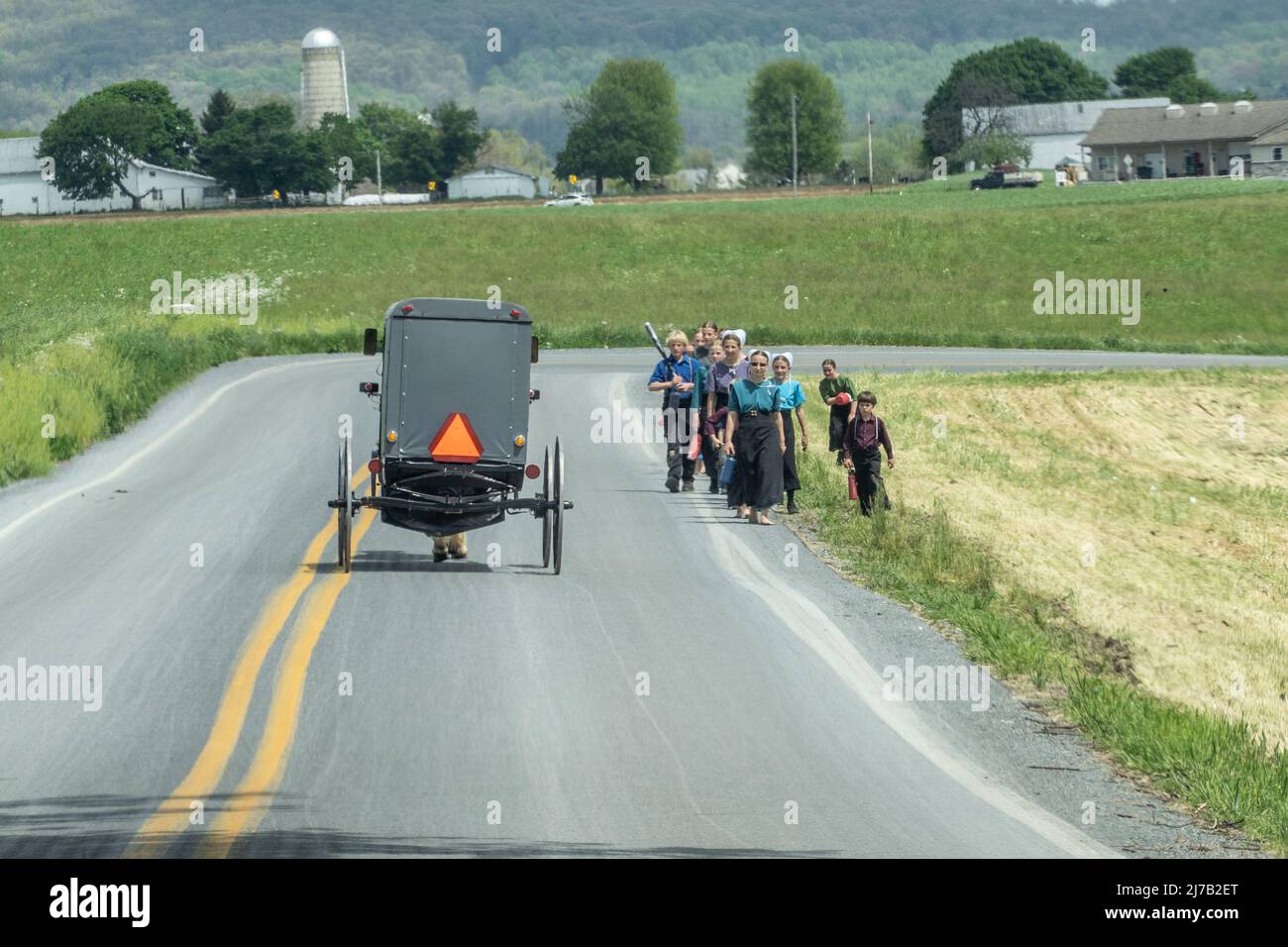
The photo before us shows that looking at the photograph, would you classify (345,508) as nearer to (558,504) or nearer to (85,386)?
(558,504)

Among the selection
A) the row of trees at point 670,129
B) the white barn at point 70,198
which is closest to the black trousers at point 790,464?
the white barn at point 70,198

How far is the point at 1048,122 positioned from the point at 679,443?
165m

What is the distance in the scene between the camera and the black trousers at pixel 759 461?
61.8ft

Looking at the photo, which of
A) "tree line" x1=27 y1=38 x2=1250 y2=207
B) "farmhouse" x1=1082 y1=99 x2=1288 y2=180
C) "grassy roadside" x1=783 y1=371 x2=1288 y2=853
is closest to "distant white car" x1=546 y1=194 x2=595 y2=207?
"tree line" x1=27 y1=38 x2=1250 y2=207

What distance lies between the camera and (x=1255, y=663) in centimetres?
1764

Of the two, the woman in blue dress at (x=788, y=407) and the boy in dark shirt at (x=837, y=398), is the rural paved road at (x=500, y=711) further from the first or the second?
the boy in dark shirt at (x=837, y=398)

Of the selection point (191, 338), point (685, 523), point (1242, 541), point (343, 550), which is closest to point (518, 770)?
point (343, 550)

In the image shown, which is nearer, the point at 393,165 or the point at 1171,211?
the point at 1171,211

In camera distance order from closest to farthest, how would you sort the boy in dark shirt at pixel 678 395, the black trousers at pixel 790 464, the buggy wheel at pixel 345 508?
the buggy wheel at pixel 345 508
the black trousers at pixel 790 464
the boy in dark shirt at pixel 678 395

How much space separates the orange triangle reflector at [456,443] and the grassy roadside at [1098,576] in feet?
12.2

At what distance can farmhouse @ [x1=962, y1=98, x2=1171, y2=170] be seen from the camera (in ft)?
556
